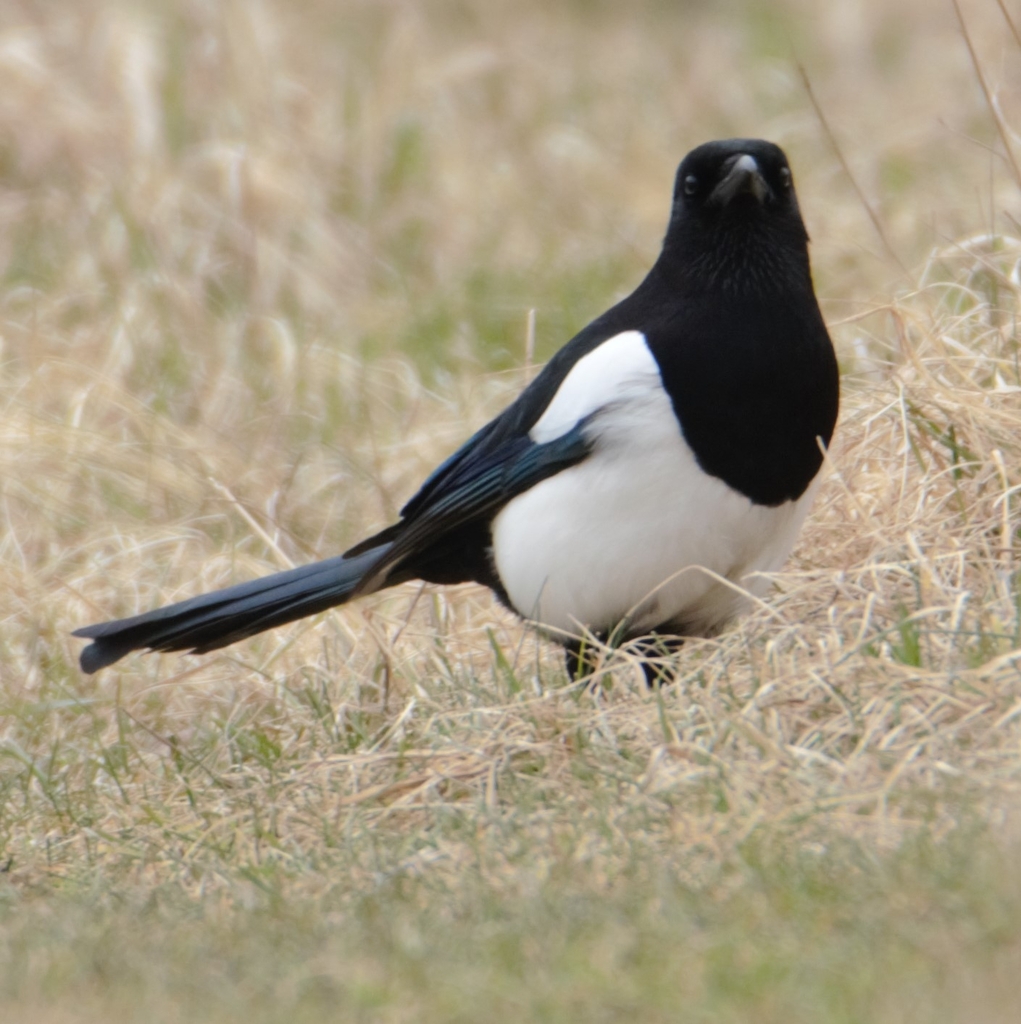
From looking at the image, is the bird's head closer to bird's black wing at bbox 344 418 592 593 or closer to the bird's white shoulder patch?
the bird's white shoulder patch

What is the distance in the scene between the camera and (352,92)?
22.8ft

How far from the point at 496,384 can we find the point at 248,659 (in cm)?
137

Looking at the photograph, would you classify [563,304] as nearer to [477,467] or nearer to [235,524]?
[235,524]

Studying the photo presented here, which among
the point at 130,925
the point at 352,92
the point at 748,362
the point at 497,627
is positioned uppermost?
the point at 352,92

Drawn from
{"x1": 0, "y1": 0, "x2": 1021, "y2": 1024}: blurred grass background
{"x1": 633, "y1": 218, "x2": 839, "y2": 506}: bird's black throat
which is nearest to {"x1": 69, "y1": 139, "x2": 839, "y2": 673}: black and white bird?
{"x1": 633, "y1": 218, "x2": 839, "y2": 506}: bird's black throat

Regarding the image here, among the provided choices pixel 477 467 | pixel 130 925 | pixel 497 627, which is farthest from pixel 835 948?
pixel 497 627

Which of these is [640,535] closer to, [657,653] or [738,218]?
Result: [657,653]

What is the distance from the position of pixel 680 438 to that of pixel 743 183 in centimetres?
44

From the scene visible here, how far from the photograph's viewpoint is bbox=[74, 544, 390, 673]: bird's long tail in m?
3.83

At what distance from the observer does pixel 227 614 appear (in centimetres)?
386

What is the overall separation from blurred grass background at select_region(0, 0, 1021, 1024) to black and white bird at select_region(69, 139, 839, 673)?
138 millimetres

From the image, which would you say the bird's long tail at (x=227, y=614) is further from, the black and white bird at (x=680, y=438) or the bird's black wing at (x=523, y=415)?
the black and white bird at (x=680, y=438)

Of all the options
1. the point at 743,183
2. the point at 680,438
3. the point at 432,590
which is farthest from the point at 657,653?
the point at 743,183

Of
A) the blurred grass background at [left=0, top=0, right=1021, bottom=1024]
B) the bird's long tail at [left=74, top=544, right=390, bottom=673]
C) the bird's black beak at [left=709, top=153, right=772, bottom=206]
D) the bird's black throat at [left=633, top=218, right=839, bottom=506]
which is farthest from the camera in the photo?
the bird's long tail at [left=74, top=544, right=390, bottom=673]
